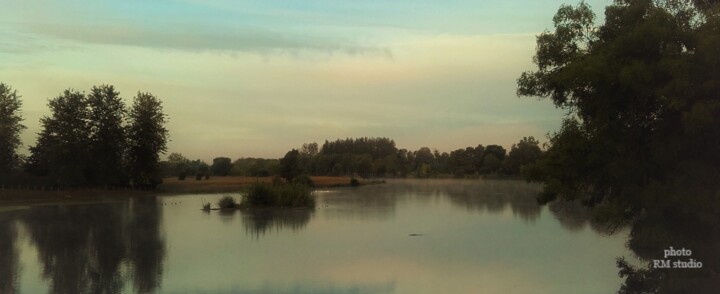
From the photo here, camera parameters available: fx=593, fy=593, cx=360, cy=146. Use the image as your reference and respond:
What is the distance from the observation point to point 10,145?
59.6 metres

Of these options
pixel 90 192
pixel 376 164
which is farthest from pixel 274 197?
pixel 376 164

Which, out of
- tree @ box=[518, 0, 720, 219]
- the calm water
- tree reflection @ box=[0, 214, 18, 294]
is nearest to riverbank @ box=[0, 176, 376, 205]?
the calm water

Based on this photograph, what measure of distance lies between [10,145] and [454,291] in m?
59.7

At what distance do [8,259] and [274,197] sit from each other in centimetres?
2664

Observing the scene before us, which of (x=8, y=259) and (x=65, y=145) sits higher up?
(x=65, y=145)

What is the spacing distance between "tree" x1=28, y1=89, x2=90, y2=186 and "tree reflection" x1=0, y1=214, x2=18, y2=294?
3312 cm

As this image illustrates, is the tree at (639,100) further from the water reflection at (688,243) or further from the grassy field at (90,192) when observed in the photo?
the grassy field at (90,192)

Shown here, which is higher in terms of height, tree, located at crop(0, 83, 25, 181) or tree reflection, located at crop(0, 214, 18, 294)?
tree, located at crop(0, 83, 25, 181)

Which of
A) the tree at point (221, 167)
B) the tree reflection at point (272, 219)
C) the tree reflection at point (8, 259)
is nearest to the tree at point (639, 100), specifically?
the tree reflection at point (8, 259)

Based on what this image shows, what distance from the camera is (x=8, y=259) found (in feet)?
55.0

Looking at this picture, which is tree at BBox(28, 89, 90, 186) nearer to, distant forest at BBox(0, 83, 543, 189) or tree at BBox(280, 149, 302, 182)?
distant forest at BBox(0, 83, 543, 189)

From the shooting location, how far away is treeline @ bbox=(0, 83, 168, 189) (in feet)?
193

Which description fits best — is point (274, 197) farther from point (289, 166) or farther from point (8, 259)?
point (8, 259)

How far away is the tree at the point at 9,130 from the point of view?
190 feet
